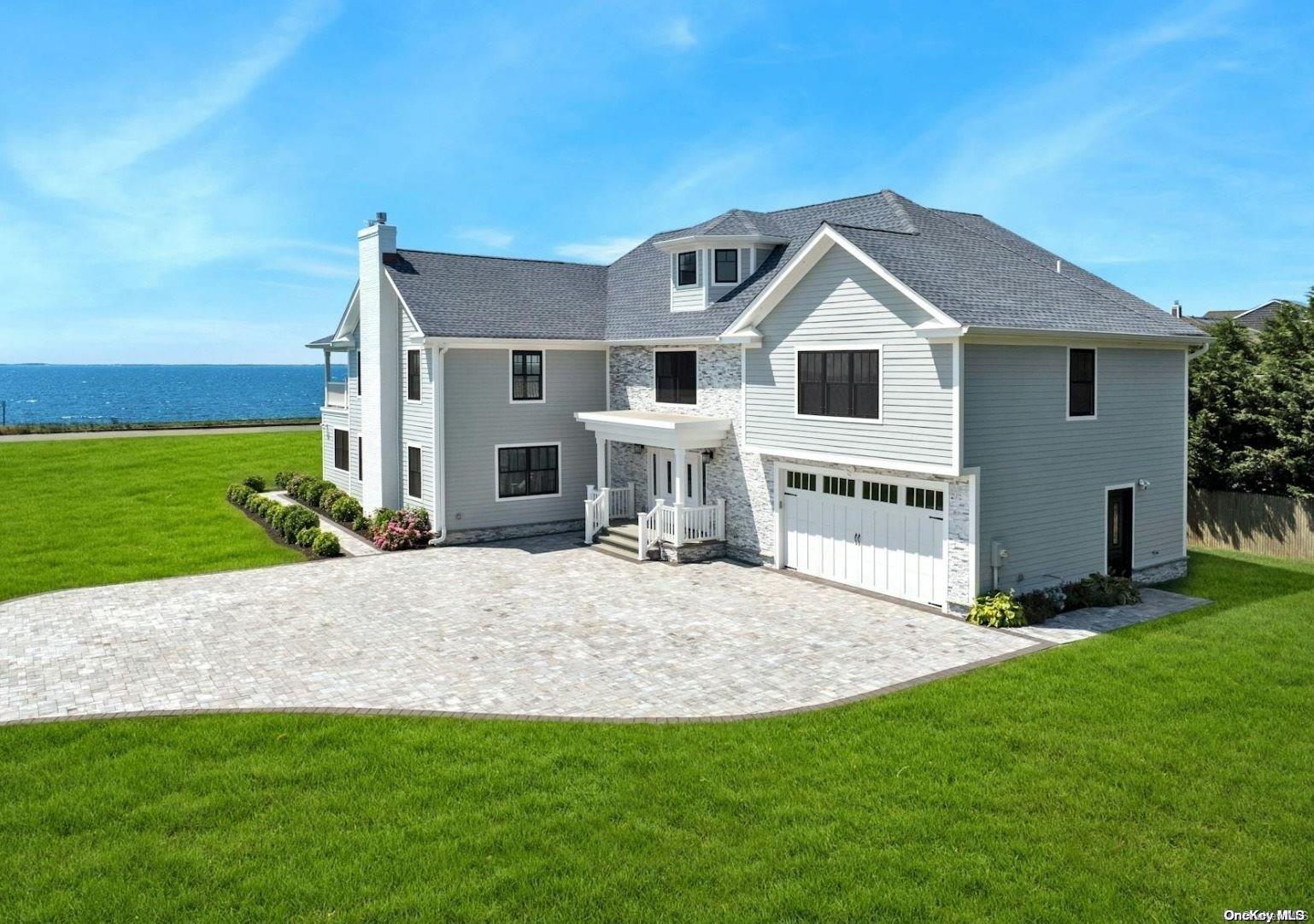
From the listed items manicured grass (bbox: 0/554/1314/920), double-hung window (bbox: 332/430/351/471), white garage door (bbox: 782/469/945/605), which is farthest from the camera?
double-hung window (bbox: 332/430/351/471)

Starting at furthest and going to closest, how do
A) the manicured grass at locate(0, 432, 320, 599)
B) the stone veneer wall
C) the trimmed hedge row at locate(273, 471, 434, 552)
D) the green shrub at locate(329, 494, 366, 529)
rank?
the green shrub at locate(329, 494, 366, 529), the trimmed hedge row at locate(273, 471, 434, 552), the manicured grass at locate(0, 432, 320, 599), the stone veneer wall

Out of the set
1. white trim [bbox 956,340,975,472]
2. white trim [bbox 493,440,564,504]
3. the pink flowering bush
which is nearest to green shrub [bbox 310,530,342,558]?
the pink flowering bush

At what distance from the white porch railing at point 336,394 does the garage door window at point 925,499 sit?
63.8ft

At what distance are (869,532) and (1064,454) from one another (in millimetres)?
3951

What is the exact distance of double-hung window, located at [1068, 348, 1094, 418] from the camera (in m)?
17.7

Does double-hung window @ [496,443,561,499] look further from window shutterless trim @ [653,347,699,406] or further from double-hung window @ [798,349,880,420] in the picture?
double-hung window @ [798,349,880,420]

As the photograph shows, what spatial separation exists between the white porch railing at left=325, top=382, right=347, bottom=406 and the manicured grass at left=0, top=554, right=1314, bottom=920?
2017cm

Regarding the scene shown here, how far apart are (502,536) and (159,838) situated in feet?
52.3

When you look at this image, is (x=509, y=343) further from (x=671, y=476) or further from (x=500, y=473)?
(x=671, y=476)

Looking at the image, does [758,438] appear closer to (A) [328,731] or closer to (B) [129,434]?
(A) [328,731]

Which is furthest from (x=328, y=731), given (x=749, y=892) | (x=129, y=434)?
(x=129, y=434)

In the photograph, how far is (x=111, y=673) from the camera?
13102mm

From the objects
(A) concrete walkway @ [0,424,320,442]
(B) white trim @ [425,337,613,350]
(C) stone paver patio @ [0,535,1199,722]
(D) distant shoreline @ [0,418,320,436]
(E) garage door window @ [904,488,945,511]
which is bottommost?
(C) stone paver patio @ [0,535,1199,722]

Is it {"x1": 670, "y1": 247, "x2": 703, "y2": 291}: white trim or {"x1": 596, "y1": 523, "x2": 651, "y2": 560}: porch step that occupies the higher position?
{"x1": 670, "y1": 247, "x2": 703, "y2": 291}: white trim
